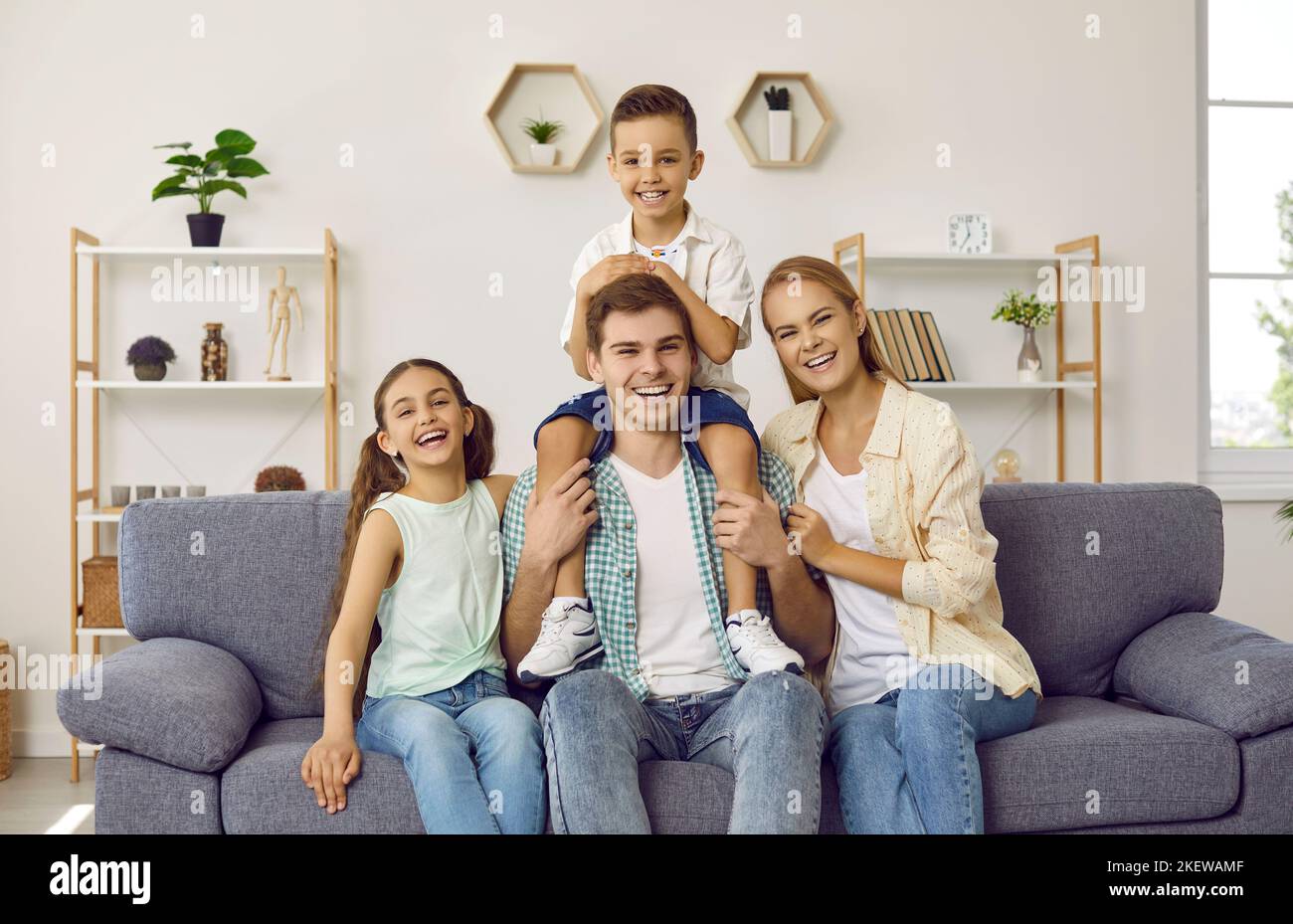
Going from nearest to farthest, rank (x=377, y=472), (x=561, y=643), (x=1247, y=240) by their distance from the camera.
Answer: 1. (x=561, y=643)
2. (x=377, y=472)
3. (x=1247, y=240)

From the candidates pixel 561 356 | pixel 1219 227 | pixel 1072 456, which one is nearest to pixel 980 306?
pixel 1072 456

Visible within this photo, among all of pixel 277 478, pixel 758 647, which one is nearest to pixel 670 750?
pixel 758 647

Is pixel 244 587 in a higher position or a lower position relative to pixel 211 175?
lower

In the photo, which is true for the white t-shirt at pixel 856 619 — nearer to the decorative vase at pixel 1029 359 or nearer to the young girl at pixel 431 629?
the young girl at pixel 431 629

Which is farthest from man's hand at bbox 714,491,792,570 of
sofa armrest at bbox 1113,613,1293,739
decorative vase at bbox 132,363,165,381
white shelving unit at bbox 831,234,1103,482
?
decorative vase at bbox 132,363,165,381

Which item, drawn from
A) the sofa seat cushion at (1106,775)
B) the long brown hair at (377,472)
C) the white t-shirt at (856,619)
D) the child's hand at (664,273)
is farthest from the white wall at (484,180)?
the sofa seat cushion at (1106,775)

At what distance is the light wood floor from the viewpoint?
2.74 metres

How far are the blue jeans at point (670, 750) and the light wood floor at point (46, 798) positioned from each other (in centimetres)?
154

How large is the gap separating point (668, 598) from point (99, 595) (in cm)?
210

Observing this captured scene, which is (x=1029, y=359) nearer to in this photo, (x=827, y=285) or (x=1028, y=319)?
(x=1028, y=319)

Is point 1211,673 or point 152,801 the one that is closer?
point 152,801

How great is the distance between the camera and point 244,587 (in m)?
1.99

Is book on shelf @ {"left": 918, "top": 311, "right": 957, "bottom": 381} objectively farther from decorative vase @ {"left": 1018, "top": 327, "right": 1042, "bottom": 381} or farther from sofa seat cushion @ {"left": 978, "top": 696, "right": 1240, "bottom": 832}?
sofa seat cushion @ {"left": 978, "top": 696, "right": 1240, "bottom": 832}

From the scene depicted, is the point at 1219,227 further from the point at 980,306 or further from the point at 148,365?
the point at 148,365
